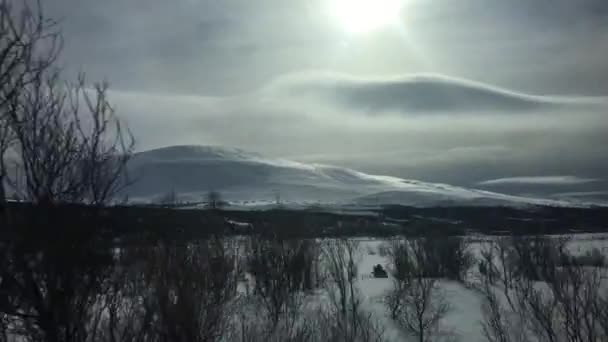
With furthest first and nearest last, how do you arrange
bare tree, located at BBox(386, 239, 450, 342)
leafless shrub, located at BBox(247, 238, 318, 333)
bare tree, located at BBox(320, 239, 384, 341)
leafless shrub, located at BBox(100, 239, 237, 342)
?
leafless shrub, located at BBox(247, 238, 318, 333)
bare tree, located at BBox(386, 239, 450, 342)
bare tree, located at BBox(320, 239, 384, 341)
leafless shrub, located at BBox(100, 239, 237, 342)

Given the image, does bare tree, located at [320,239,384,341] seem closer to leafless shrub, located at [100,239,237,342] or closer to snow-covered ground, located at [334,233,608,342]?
snow-covered ground, located at [334,233,608,342]

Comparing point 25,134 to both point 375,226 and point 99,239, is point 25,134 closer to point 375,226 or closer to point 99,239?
point 99,239

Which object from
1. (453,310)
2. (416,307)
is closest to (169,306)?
(416,307)

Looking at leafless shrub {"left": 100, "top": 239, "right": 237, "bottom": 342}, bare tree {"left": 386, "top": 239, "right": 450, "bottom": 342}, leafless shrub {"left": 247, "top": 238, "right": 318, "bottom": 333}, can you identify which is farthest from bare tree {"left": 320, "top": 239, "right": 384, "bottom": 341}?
leafless shrub {"left": 100, "top": 239, "right": 237, "bottom": 342}

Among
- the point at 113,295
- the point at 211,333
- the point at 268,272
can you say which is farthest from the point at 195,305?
the point at 268,272

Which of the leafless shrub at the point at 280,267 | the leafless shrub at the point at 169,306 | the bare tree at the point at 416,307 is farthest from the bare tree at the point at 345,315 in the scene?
the leafless shrub at the point at 169,306

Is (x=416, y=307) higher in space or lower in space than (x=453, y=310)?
higher

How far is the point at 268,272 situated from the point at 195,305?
13.7 meters

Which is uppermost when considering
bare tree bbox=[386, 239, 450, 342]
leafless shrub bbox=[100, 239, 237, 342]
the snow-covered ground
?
leafless shrub bbox=[100, 239, 237, 342]

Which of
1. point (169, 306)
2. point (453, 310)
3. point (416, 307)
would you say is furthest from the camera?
point (453, 310)

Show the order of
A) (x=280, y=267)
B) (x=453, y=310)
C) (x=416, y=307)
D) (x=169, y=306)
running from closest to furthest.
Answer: (x=169, y=306) < (x=416, y=307) < (x=453, y=310) < (x=280, y=267)

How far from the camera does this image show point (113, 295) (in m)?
4.91

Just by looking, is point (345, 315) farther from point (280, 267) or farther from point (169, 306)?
point (169, 306)

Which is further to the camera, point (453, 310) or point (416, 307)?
point (453, 310)
